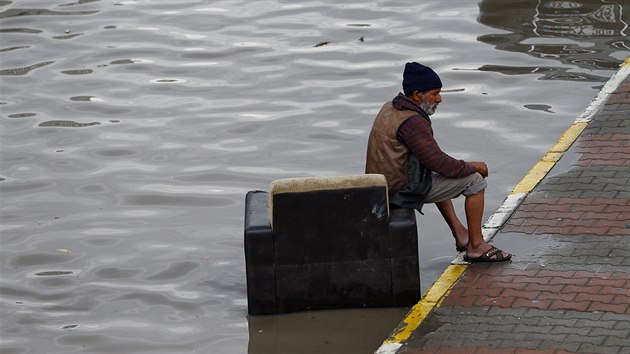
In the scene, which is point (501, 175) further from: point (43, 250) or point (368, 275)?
point (43, 250)

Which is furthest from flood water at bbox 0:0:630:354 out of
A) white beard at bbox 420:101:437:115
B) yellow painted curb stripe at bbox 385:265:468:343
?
white beard at bbox 420:101:437:115

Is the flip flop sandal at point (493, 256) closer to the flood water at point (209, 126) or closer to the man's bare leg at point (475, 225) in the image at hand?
the man's bare leg at point (475, 225)

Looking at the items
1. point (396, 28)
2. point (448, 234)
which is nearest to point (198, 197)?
point (448, 234)

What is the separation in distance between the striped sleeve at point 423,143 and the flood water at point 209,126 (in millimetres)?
1169

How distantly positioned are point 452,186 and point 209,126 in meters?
5.42

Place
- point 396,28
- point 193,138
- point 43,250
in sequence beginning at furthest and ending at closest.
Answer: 1. point 396,28
2. point 193,138
3. point 43,250

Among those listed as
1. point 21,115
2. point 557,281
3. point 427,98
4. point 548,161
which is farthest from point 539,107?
point 21,115

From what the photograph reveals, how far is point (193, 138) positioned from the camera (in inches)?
567

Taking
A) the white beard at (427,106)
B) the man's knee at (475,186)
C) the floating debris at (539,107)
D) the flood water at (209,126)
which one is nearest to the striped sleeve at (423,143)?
the white beard at (427,106)

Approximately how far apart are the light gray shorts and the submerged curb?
554mm

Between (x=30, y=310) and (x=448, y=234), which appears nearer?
(x=30, y=310)

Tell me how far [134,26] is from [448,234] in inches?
349

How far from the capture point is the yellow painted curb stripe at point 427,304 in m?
8.88

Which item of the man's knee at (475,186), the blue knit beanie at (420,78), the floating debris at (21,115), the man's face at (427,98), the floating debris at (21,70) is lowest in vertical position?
the floating debris at (21,115)
